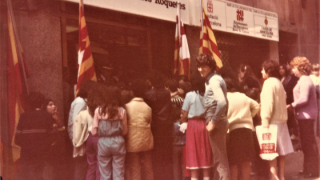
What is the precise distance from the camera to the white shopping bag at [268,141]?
570 cm

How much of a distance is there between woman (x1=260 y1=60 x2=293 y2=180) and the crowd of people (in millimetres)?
14

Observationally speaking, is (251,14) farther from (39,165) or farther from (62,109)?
(39,165)

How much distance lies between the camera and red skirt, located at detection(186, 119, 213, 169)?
5633mm

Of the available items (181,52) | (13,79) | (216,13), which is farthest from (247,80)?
(13,79)

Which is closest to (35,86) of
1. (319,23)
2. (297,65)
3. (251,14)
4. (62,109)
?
(62,109)

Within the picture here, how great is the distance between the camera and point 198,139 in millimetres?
5648

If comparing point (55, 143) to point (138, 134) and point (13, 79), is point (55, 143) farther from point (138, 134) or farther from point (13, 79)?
point (138, 134)

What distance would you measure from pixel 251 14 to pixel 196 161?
18.3ft

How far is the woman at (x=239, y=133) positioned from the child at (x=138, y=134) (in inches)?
47.0

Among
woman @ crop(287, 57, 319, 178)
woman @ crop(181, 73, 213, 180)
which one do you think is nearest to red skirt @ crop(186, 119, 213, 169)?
woman @ crop(181, 73, 213, 180)

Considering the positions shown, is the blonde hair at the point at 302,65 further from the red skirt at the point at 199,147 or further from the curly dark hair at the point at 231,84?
the red skirt at the point at 199,147

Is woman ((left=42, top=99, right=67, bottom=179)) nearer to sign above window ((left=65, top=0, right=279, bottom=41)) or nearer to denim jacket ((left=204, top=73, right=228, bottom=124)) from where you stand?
sign above window ((left=65, top=0, right=279, bottom=41))

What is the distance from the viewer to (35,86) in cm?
632

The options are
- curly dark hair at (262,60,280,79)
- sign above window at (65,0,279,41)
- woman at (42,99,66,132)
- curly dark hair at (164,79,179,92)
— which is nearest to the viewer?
curly dark hair at (262,60,280,79)
